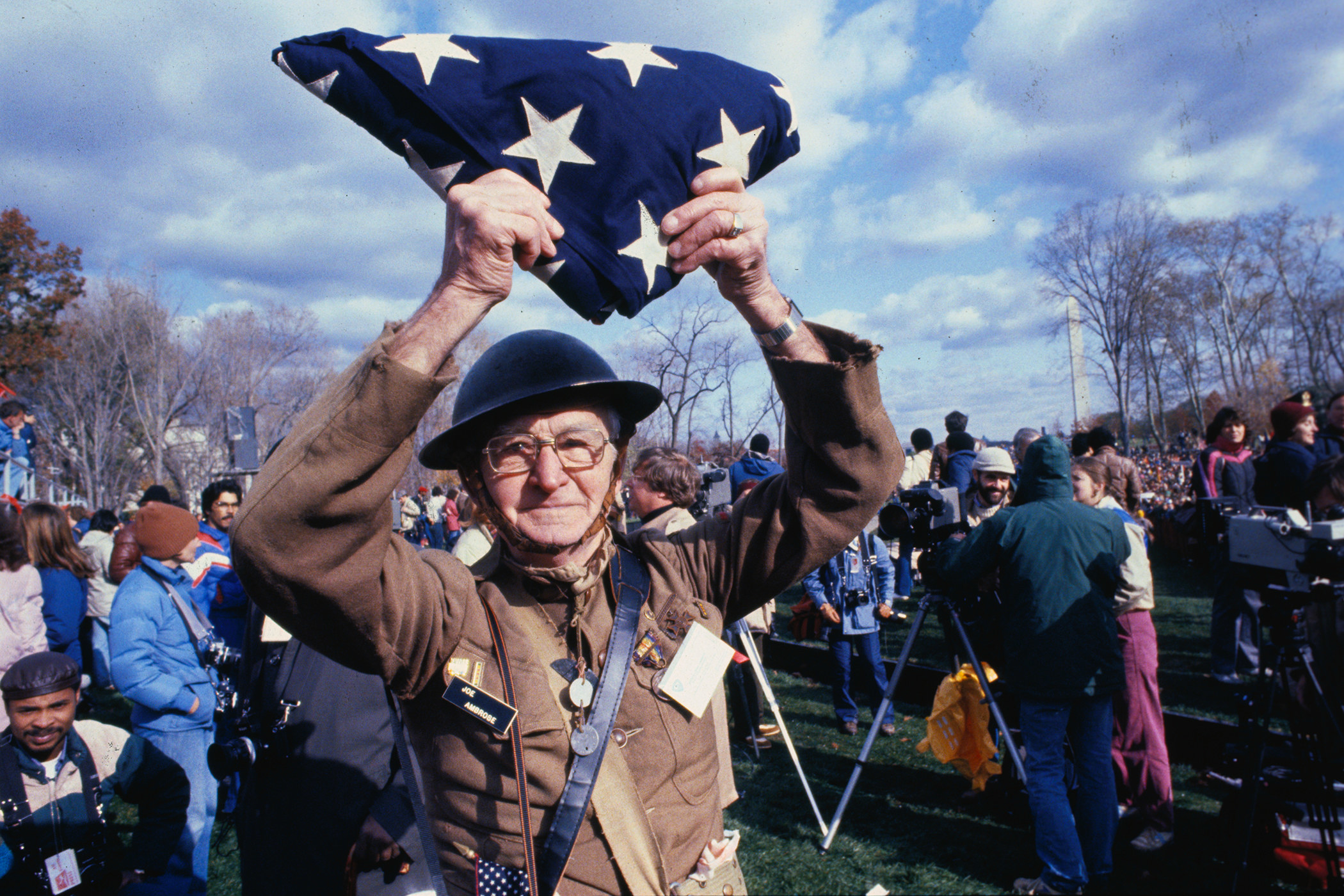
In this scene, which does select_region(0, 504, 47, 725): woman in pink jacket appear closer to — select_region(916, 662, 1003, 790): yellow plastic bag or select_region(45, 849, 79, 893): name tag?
select_region(45, 849, 79, 893): name tag

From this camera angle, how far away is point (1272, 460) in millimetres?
6562

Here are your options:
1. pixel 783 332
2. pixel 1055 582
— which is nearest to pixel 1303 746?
pixel 1055 582

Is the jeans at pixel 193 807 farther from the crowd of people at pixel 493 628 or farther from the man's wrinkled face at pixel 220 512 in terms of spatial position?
the man's wrinkled face at pixel 220 512

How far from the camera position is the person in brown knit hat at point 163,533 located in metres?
4.52

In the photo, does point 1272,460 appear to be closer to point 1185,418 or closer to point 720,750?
point 720,750

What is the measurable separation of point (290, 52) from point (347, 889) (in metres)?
1.93

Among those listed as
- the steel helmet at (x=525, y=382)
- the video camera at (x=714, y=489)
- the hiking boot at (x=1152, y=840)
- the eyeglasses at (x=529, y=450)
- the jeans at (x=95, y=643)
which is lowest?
the hiking boot at (x=1152, y=840)

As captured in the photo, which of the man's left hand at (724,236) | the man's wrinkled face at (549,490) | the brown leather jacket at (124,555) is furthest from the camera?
the brown leather jacket at (124,555)

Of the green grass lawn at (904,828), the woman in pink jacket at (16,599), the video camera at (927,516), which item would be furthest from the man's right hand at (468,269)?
the woman in pink jacket at (16,599)

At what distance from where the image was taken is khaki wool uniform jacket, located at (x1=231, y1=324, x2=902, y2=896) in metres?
1.28

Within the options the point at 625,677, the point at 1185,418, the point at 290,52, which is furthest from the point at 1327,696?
the point at 1185,418

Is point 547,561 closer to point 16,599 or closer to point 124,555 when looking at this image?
point 16,599

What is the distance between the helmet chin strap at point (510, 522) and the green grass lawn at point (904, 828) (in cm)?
364

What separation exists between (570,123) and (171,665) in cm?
450
